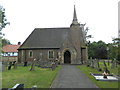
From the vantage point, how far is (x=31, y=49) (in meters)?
37.3

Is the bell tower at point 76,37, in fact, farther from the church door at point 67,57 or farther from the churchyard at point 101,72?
the churchyard at point 101,72

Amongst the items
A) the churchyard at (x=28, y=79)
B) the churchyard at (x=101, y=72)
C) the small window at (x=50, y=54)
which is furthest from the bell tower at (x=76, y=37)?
the churchyard at (x=28, y=79)

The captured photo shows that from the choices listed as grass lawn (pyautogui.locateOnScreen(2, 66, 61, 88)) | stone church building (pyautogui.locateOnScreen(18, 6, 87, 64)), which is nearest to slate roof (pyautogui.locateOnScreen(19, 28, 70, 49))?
stone church building (pyautogui.locateOnScreen(18, 6, 87, 64))

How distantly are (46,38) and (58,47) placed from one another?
525 centimetres

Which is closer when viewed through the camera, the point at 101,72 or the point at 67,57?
the point at 101,72

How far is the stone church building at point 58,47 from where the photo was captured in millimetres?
34344

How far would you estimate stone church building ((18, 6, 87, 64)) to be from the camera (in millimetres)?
34344

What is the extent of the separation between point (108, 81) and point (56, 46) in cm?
2625

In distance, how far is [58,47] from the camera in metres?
36.3

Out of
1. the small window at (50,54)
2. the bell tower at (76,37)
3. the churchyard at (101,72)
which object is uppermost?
the bell tower at (76,37)

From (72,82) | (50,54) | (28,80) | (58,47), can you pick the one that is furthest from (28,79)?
(50,54)

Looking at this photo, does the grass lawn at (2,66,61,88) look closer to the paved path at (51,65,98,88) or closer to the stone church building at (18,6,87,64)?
the paved path at (51,65,98,88)

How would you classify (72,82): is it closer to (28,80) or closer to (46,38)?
(28,80)

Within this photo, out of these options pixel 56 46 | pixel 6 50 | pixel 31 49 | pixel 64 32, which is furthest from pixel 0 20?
pixel 6 50
